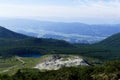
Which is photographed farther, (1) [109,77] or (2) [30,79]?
(2) [30,79]

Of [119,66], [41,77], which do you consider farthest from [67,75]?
[119,66]

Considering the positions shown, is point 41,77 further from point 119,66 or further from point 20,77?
point 119,66

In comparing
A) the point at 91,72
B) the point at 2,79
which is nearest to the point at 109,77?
the point at 91,72

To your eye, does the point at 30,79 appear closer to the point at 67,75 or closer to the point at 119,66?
the point at 67,75

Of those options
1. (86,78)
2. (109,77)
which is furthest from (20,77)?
(109,77)

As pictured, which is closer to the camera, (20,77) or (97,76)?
(97,76)

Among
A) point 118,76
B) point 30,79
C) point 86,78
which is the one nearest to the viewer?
point 118,76

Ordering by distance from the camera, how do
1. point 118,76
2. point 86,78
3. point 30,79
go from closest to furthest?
1. point 118,76
2. point 86,78
3. point 30,79
